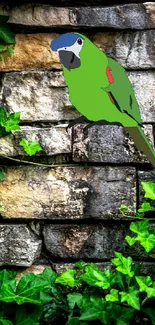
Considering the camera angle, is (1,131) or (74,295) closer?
(74,295)

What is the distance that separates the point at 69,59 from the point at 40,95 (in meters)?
0.21

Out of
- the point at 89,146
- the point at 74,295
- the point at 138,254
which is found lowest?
the point at 74,295

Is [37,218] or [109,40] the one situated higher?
[109,40]

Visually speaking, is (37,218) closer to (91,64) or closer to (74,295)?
(74,295)

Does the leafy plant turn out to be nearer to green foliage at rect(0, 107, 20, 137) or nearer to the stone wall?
the stone wall

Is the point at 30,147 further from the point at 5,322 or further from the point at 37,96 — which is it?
the point at 5,322

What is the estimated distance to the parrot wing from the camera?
59.6 inches

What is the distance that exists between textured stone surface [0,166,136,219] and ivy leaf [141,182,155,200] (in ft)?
0.35

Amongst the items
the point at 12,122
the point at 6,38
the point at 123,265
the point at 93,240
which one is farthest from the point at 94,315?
the point at 6,38

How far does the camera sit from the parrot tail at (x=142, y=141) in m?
1.58

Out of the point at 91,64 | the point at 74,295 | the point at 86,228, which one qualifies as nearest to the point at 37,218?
the point at 86,228

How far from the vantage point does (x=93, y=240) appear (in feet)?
5.38

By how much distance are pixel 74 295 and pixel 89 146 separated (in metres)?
0.51

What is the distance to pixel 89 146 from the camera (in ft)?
5.34
